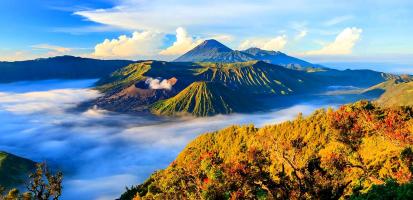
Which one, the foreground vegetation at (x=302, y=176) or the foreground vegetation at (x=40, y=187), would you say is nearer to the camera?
the foreground vegetation at (x=302, y=176)

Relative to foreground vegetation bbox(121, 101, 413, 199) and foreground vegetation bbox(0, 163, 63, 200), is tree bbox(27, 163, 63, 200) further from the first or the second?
foreground vegetation bbox(121, 101, 413, 199)

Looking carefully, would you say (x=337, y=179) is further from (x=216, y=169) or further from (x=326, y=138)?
(x=326, y=138)

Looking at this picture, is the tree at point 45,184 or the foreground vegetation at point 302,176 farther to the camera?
the tree at point 45,184

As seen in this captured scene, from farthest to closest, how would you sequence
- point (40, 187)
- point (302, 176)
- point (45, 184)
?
point (40, 187)
point (45, 184)
point (302, 176)

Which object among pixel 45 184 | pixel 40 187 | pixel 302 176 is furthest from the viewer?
pixel 40 187

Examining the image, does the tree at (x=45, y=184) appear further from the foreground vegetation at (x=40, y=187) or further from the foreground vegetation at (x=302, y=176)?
the foreground vegetation at (x=302, y=176)

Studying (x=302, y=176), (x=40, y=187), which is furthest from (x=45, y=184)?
(x=302, y=176)

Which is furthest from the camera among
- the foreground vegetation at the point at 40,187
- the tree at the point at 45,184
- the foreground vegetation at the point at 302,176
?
the tree at the point at 45,184

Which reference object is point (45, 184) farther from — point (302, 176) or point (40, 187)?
point (302, 176)

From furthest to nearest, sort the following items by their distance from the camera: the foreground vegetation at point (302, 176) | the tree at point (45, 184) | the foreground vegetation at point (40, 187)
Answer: the tree at point (45, 184)
the foreground vegetation at point (40, 187)
the foreground vegetation at point (302, 176)

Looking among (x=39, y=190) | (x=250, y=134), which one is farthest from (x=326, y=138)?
(x=39, y=190)

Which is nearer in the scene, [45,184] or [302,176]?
[302,176]

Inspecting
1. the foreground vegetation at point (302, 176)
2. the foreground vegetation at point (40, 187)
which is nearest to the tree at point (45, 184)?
the foreground vegetation at point (40, 187)

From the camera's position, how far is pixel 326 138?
96.1 m
